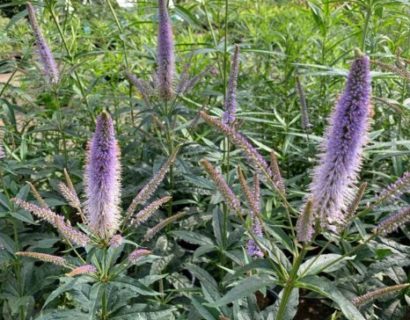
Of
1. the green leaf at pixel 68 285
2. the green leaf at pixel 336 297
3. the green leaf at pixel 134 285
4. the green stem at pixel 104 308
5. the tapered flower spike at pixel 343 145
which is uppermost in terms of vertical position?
the tapered flower spike at pixel 343 145

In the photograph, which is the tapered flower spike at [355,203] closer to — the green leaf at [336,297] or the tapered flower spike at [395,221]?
the tapered flower spike at [395,221]

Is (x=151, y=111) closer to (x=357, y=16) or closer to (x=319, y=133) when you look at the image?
(x=319, y=133)

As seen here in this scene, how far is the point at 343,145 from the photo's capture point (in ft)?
5.18

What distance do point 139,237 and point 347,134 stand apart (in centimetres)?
191

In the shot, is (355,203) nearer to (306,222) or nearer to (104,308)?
(306,222)

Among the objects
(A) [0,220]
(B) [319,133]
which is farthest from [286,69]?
(A) [0,220]

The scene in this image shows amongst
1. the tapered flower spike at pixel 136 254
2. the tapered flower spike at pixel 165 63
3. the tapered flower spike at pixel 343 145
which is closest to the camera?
the tapered flower spike at pixel 343 145

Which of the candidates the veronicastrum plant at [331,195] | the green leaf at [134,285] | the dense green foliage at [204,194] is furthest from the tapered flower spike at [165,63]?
the green leaf at [134,285]

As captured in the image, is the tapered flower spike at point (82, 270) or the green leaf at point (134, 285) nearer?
the tapered flower spike at point (82, 270)

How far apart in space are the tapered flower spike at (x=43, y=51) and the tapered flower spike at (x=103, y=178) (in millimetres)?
1297

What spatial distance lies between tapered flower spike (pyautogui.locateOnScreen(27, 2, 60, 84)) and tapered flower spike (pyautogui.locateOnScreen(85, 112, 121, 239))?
1297 millimetres

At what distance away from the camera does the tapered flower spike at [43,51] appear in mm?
3006

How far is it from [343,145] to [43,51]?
2.17 m

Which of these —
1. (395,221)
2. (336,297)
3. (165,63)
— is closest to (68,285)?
(336,297)
